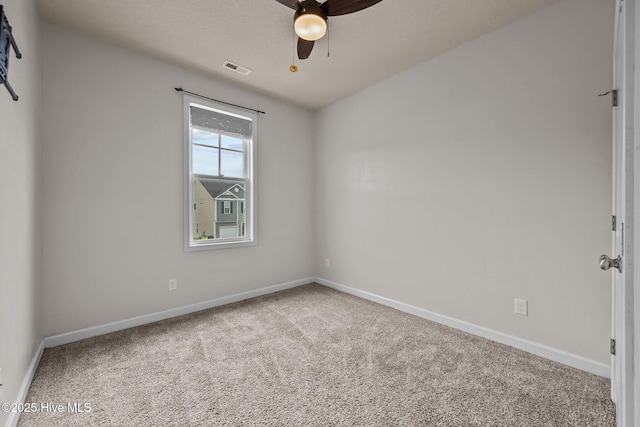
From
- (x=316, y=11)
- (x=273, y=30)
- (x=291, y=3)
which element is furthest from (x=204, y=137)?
(x=316, y=11)

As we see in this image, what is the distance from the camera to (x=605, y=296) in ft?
6.47

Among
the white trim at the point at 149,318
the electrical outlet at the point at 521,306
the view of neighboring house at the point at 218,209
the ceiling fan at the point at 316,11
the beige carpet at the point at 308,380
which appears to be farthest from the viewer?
the view of neighboring house at the point at 218,209

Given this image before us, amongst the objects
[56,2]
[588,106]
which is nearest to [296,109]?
[56,2]

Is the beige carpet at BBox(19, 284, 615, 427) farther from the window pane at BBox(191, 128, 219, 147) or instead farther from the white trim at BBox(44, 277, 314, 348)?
the window pane at BBox(191, 128, 219, 147)

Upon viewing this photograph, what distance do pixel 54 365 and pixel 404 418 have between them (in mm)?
2498

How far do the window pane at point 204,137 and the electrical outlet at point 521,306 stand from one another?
11.6 ft

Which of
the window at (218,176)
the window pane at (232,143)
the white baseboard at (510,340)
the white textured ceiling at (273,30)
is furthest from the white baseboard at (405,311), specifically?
the white textured ceiling at (273,30)

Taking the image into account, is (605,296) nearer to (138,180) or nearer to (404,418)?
(404,418)

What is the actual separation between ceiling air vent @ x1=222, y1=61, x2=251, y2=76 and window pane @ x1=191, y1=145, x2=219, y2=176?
946mm

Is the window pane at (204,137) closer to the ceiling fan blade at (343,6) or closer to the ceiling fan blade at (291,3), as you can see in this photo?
the ceiling fan blade at (291,3)

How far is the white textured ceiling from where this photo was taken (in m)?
2.17

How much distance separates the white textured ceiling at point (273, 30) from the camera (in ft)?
7.13

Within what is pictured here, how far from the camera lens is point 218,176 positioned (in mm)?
3482

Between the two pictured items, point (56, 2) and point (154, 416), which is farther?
point (56, 2)
